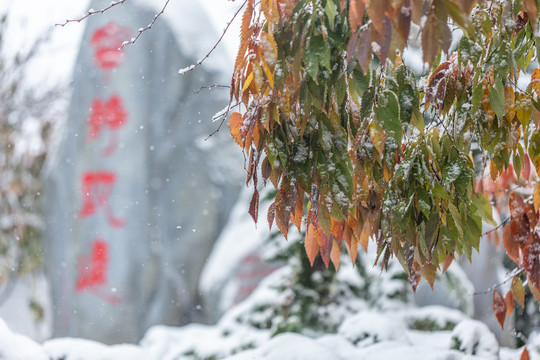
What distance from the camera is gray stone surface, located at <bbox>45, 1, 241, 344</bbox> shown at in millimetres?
5566

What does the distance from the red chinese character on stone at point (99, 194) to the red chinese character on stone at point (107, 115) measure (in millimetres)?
400

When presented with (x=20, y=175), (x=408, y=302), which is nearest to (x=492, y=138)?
(x=408, y=302)

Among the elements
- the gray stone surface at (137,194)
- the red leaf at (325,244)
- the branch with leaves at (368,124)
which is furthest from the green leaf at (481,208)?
the gray stone surface at (137,194)

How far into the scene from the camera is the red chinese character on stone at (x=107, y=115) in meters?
5.64

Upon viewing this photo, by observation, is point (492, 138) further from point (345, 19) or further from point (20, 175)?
point (20, 175)

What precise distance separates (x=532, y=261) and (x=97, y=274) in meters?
4.49

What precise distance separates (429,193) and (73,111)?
5045 millimetres

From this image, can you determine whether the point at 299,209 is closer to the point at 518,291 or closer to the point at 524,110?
the point at 524,110

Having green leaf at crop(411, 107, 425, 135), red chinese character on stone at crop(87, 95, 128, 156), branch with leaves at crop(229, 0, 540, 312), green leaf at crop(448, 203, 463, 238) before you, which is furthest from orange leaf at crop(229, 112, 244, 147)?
red chinese character on stone at crop(87, 95, 128, 156)

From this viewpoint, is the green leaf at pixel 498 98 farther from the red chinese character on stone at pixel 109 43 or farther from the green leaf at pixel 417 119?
the red chinese character on stone at pixel 109 43

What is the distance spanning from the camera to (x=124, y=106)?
5656 millimetres

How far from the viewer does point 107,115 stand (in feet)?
18.5

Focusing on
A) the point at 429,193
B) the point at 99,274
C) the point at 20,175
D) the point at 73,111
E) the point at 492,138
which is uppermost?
the point at 20,175

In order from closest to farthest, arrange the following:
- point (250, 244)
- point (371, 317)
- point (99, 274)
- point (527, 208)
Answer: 1. point (527, 208)
2. point (371, 317)
3. point (250, 244)
4. point (99, 274)
